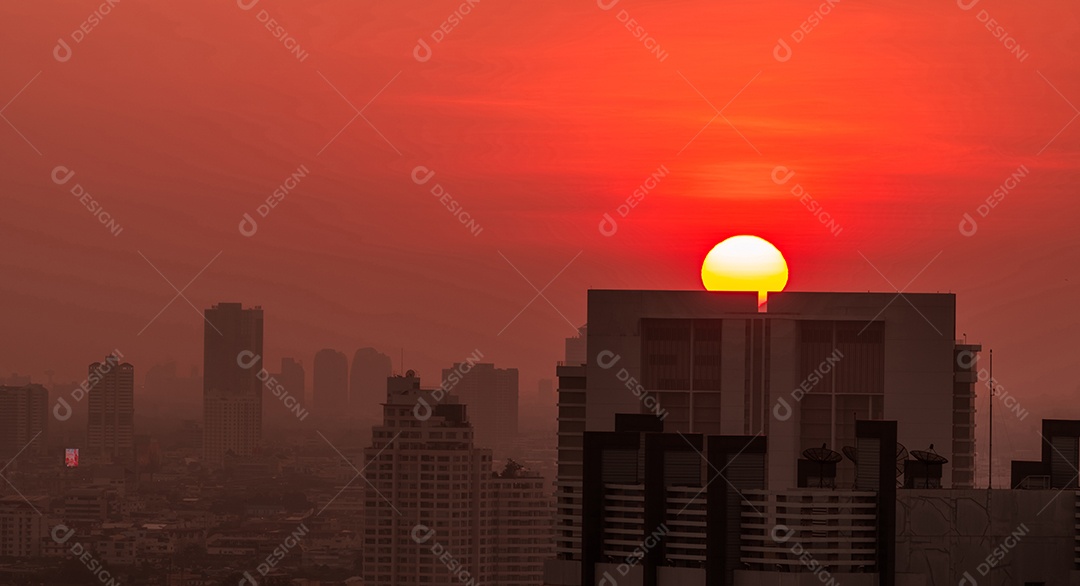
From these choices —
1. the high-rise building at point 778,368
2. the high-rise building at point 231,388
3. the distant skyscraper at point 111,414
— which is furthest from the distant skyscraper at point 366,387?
the high-rise building at point 778,368

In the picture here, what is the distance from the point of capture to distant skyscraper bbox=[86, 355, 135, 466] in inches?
5846

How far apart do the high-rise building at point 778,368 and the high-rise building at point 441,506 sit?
43959 mm

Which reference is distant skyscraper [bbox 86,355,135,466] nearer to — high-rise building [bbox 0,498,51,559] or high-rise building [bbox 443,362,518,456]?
high-rise building [bbox 0,498,51,559]

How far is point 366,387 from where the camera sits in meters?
141

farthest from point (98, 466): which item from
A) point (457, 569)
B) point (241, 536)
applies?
point (457, 569)

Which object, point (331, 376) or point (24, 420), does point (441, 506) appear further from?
point (24, 420)

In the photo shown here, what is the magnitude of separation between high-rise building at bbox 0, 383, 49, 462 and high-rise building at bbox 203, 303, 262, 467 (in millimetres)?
15880

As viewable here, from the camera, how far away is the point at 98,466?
148750 millimetres

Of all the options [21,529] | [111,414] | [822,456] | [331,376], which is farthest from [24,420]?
[822,456]

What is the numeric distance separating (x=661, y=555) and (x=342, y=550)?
296ft

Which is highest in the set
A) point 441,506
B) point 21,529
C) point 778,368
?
point 778,368

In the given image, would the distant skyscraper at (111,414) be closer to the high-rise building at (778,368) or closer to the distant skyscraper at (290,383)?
the distant skyscraper at (290,383)

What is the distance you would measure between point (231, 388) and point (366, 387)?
23.1 meters

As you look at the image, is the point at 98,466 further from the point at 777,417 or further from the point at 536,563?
the point at 777,417
